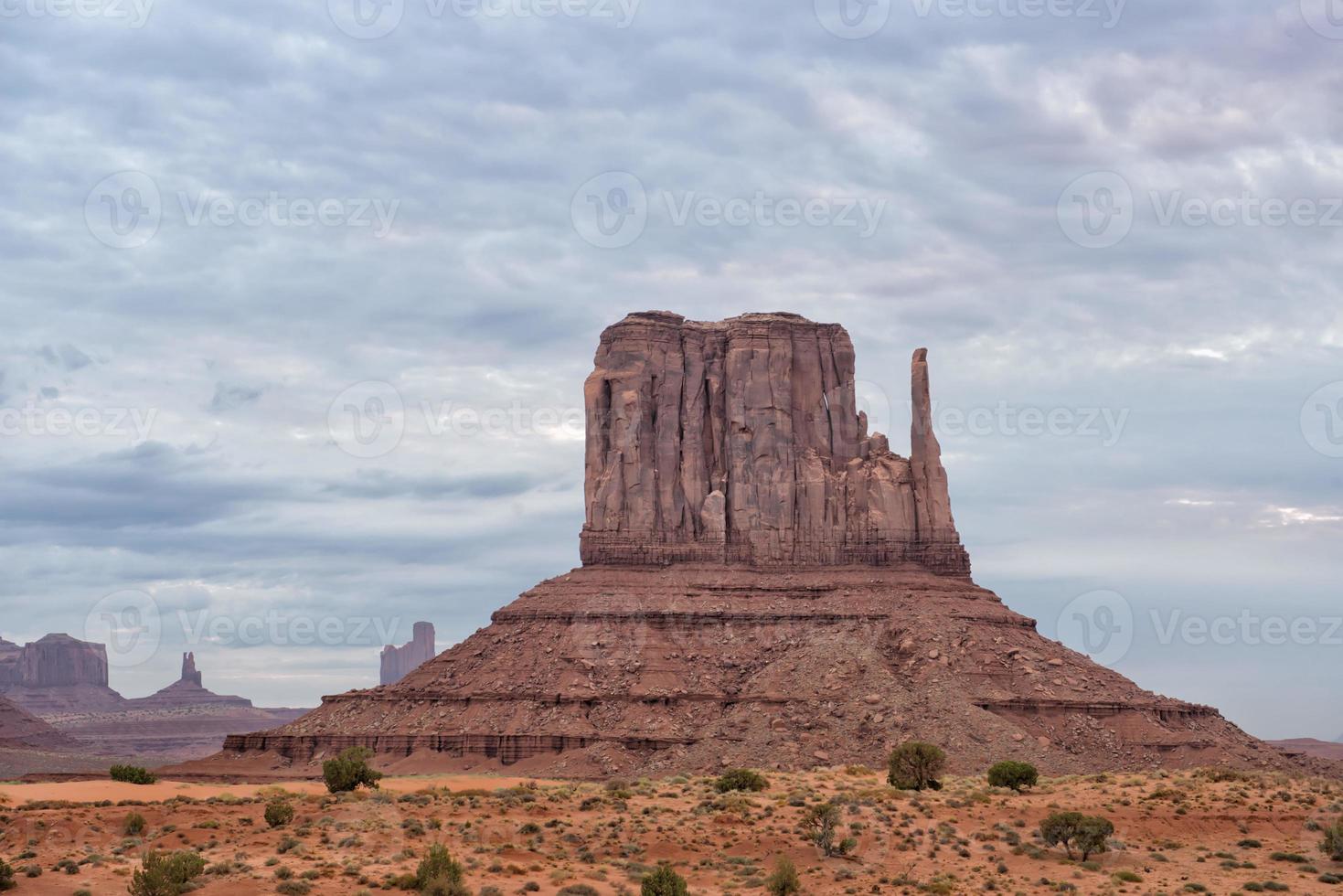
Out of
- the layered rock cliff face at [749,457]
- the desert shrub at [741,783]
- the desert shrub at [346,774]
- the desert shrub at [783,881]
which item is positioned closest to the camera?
the desert shrub at [783,881]

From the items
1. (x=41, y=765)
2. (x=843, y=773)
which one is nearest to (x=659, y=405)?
(x=843, y=773)

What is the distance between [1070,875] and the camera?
59.9 meters

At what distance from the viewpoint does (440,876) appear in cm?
5500

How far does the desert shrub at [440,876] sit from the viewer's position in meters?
53.9

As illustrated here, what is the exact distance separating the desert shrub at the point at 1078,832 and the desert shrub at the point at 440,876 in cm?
2148

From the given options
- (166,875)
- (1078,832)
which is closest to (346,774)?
(166,875)

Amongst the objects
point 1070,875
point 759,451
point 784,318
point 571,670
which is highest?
point 784,318

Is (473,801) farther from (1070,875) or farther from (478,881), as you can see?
(1070,875)

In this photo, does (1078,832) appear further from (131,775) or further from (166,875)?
(131,775)

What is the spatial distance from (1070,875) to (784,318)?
91.1 meters

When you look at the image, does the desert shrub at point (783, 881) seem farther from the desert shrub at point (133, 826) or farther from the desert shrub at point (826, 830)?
the desert shrub at point (133, 826)

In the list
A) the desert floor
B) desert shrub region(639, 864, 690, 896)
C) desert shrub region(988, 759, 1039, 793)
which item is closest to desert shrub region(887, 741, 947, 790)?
desert shrub region(988, 759, 1039, 793)

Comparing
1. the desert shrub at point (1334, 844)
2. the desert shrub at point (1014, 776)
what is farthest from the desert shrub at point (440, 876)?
the desert shrub at point (1334, 844)

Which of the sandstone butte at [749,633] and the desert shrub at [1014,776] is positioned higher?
the sandstone butte at [749,633]
